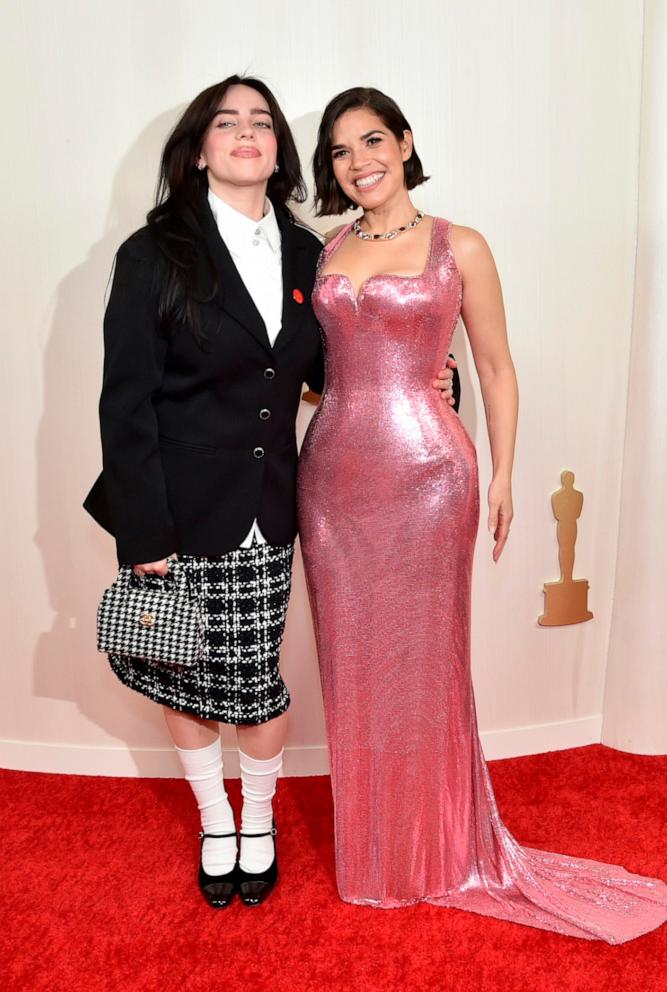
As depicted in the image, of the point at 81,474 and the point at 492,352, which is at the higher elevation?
the point at 492,352

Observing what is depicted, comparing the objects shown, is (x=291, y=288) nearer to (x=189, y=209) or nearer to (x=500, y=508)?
(x=189, y=209)

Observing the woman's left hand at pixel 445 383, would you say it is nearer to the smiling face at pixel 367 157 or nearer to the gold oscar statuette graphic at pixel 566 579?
the smiling face at pixel 367 157

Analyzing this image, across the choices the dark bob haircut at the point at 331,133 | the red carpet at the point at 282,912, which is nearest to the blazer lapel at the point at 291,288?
the dark bob haircut at the point at 331,133

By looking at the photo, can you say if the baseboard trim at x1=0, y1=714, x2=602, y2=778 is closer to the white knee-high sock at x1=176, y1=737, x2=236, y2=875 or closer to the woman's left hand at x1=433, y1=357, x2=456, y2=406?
the white knee-high sock at x1=176, y1=737, x2=236, y2=875

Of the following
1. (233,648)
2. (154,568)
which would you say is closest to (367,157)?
(154,568)

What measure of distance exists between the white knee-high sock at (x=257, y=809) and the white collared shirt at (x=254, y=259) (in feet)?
1.86

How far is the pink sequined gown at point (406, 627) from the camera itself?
201 cm

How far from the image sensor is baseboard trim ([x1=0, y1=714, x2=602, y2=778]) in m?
2.91

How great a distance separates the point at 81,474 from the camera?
9.18 ft

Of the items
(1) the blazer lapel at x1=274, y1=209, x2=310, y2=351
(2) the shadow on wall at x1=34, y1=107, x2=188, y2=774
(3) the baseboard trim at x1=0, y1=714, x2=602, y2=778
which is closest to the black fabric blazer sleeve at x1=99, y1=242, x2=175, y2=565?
(1) the blazer lapel at x1=274, y1=209, x2=310, y2=351

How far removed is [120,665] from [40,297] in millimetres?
1132

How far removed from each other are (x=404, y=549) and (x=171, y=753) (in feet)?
4.18

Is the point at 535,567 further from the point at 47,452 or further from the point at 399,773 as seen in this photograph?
the point at 47,452

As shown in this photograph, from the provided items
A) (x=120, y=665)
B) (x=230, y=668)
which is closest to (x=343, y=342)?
(x=230, y=668)
